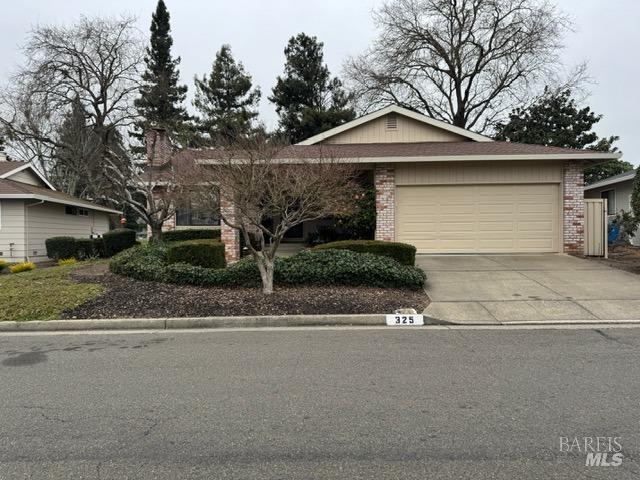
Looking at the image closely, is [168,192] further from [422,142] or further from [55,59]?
[55,59]

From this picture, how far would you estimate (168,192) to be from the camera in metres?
13.9

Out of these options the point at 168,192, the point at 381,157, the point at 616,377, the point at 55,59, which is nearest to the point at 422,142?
the point at 381,157

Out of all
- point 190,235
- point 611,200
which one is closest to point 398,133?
point 190,235

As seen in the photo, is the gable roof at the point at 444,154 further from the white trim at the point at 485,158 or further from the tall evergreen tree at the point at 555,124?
the tall evergreen tree at the point at 555,124

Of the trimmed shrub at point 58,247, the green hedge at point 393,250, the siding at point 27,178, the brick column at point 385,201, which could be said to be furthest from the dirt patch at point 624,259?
the siding at point 27,178

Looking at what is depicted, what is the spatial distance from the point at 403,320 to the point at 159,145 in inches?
681

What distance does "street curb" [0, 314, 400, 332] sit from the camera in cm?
761

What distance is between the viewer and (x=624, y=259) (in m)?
13.7

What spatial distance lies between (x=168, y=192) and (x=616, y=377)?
12418 mm

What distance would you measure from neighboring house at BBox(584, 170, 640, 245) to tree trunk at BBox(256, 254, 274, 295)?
17.3 meters

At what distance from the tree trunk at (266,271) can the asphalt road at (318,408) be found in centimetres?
266

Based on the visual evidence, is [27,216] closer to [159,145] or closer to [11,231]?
[11,231]

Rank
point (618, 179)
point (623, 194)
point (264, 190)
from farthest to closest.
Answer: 1. point (623, 194)
2. point (618, 179)
3. point (264, 190)

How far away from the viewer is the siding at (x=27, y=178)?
20.9 meters
